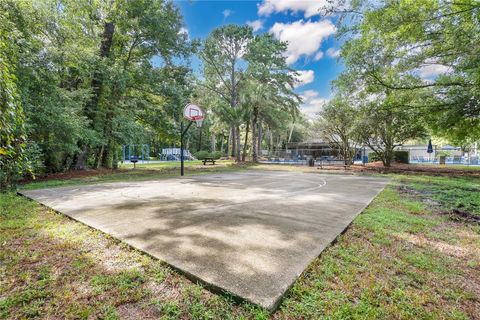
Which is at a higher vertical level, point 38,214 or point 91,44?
point 91,44

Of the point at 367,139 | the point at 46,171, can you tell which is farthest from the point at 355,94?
the point at 46,171

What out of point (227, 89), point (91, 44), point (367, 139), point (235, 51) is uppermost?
point (235, 51)

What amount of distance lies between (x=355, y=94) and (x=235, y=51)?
12350mm

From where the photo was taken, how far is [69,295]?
1.70 meters

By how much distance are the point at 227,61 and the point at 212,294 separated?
22.3 meters

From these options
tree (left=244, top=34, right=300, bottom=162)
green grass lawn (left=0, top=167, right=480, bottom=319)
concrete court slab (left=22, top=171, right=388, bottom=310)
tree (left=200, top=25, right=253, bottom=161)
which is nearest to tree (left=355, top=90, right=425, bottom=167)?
tree (left=244, top=34, right=300, bottom=162)

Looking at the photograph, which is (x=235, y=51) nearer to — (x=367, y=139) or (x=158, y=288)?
(x=367, y=139)

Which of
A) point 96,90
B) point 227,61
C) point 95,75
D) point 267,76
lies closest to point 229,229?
point 95,75

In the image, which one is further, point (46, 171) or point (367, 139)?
point (367, 139)

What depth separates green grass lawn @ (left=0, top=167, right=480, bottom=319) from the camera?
1.59 meters

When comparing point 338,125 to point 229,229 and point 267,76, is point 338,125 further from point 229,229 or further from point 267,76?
point 229,229

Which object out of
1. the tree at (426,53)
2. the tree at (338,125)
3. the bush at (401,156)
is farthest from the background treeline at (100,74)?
the bush at (401,156)

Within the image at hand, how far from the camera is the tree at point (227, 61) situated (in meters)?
19.7

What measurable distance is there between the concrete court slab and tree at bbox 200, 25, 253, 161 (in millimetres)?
15926
